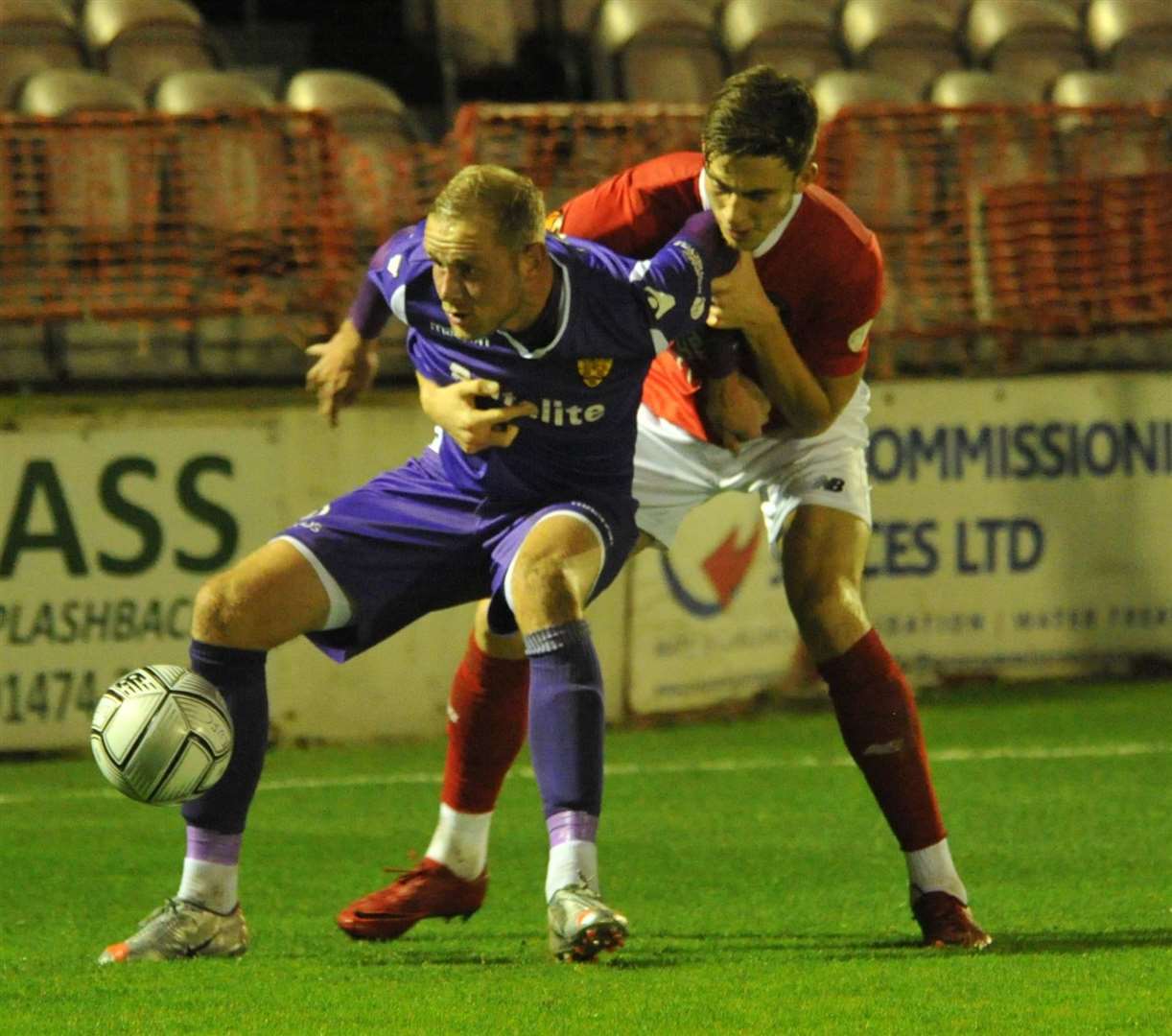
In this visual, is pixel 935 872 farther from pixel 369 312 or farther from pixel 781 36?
pixel 781 36

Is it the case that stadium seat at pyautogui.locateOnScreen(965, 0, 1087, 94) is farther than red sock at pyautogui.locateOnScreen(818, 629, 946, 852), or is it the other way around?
stadium seat at pyautogui.locateOnScreen(965, 0, 1087, 94)

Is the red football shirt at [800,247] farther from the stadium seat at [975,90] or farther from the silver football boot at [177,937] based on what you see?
the stadium seat at [975,90]

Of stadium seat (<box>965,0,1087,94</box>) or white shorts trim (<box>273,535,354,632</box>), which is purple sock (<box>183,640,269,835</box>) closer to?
white shorts trim (<box>273,535,354,632</box>)

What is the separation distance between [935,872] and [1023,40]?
860 cm

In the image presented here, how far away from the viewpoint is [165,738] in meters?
3.87

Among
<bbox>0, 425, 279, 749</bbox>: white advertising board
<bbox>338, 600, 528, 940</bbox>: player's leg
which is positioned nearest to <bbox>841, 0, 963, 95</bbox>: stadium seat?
<bbox>0, 425, 279, 749</bbox>: white advertising board

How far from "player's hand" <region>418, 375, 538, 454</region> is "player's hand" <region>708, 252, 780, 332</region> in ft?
1.53

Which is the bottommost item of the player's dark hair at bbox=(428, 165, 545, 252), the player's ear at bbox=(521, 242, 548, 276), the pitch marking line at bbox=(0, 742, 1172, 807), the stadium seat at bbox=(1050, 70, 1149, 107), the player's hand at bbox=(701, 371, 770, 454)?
the pitch marking line at bbox=(0, 742, 1172, 807)

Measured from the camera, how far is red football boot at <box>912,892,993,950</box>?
162 inches

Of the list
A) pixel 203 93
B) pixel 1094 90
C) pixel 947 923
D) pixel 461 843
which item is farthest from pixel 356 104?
pixel 947 923

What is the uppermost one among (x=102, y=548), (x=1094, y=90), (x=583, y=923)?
(x=1094, y=90)

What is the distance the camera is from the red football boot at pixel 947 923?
411 centimetres

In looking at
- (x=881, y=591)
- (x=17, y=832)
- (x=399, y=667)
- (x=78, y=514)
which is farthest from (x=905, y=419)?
(x=17, y=832)

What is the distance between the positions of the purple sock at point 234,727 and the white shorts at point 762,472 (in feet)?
3.18
